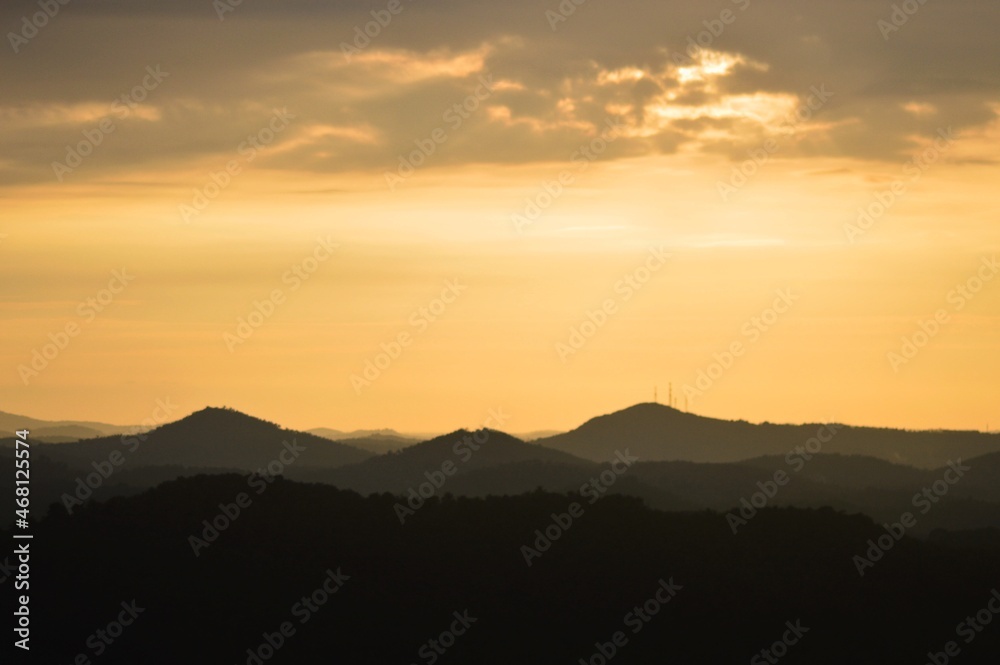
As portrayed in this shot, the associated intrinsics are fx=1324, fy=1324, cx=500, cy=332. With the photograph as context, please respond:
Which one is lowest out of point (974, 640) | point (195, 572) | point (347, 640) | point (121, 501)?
point (974, 640)

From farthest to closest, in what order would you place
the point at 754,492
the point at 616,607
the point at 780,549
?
the point at 754,492 → the point at 780,549 → the point at 616,607

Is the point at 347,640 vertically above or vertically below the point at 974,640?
above

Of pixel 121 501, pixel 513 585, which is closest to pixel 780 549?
pixel 513 585

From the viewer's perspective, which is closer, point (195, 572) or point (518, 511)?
point (195, 572)

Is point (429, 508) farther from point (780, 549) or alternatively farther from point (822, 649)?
point (822, 649)

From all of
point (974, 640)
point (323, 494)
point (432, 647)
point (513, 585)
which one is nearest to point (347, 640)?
point (432, 647)

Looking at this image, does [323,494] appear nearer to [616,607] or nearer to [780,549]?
[616,607]

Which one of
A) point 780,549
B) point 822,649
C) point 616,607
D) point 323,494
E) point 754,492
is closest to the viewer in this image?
point 822,649
